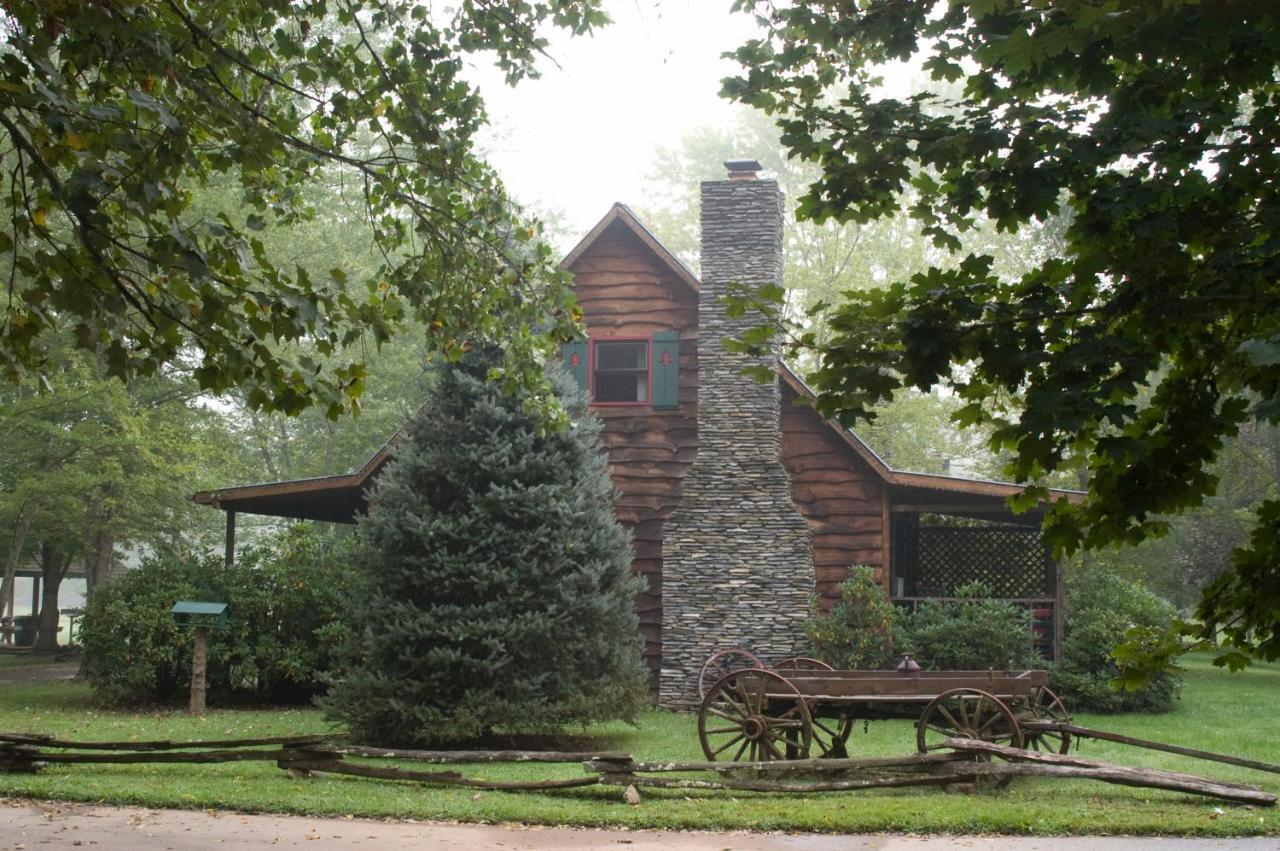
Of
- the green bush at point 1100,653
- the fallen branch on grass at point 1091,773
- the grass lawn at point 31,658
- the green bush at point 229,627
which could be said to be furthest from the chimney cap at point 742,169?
the grass lawn at point 31,658

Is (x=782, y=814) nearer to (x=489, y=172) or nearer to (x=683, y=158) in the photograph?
(x=489, y=172)

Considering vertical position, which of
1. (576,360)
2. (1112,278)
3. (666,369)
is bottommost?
(1112,278)

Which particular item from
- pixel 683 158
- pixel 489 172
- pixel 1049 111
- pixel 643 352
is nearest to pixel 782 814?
pixel 489 172

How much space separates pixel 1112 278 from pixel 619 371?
51.6 feet

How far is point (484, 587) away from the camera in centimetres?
1452

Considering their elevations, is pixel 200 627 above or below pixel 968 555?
below

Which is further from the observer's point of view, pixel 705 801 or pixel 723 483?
pixel 723 483

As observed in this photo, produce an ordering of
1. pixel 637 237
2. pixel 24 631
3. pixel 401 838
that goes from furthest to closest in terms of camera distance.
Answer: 1. pixel 24 631
2. pixel 637 237
3. pixel 401 838

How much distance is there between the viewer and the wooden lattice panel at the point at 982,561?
2103cm

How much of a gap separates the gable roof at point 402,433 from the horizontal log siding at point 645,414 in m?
0.24

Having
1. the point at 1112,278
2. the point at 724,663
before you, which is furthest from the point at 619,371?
the point at 1112,278

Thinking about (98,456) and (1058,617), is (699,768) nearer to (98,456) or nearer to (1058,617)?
(1058,617)

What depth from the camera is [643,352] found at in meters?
20.6

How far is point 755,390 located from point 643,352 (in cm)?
217
